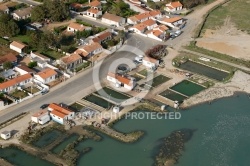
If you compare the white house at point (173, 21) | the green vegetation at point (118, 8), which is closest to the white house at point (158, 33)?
the white house at point (173, 21)

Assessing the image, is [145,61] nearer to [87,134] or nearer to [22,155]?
[87,134]

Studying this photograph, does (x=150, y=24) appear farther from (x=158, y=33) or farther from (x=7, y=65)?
(x=7, y=65)

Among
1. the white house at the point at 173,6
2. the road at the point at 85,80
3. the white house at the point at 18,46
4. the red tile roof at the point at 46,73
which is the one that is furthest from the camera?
the white house at the point at 173,6

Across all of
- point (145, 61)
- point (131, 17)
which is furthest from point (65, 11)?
point (145, 61)

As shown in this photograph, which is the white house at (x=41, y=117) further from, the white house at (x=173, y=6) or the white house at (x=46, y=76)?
the white house at (x=173, y=6)

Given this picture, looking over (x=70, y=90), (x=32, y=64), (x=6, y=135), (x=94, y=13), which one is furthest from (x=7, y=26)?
(x=6, y=135)
